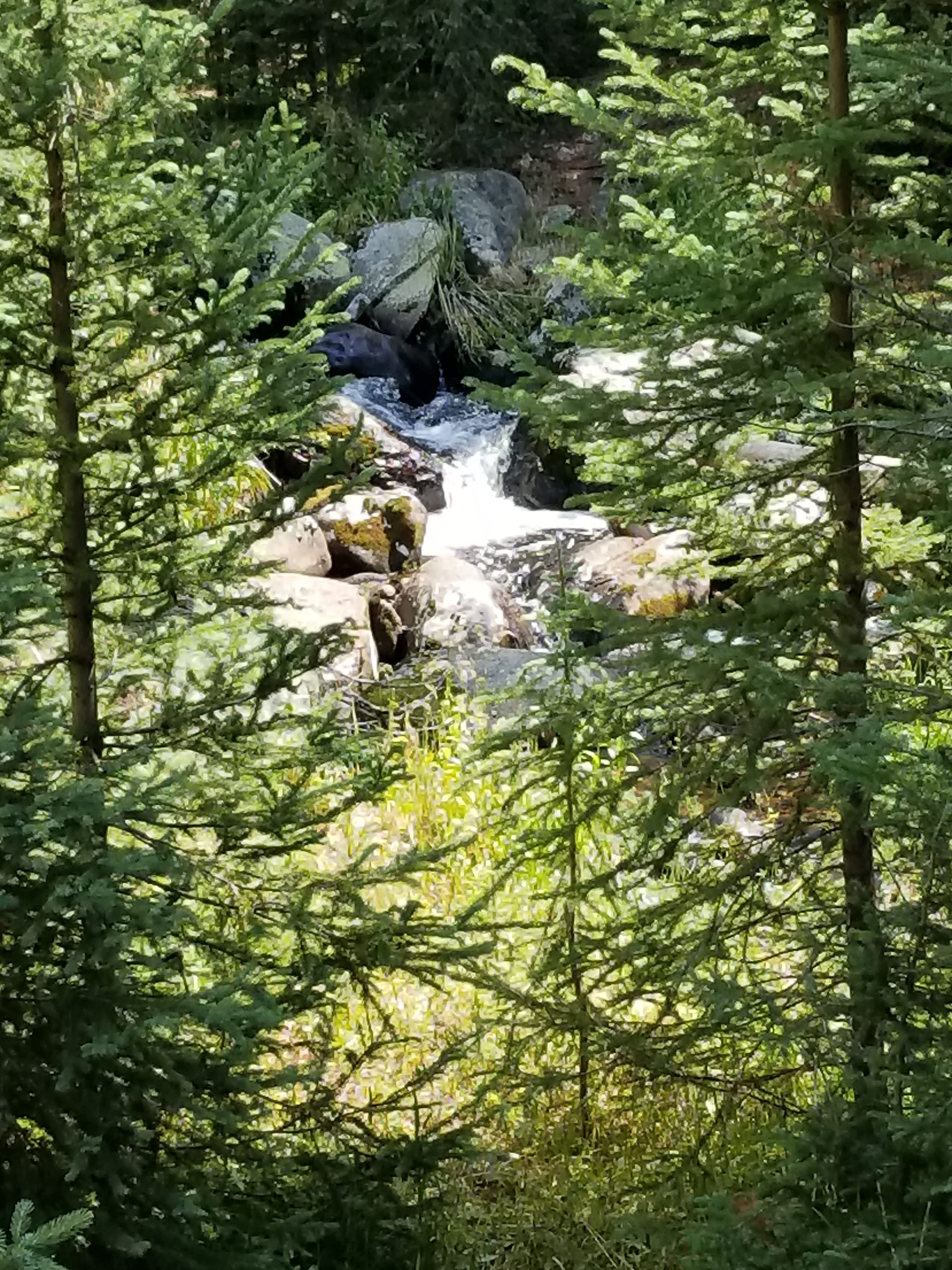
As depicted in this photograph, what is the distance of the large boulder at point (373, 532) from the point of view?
737cm

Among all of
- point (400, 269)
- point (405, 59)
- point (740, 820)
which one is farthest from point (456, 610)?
point (405, 59)

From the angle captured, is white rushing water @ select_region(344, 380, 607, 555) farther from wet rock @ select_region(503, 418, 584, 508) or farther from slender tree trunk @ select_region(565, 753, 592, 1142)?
slender tree trunk @ select_region(565, 753, 592, 1142)

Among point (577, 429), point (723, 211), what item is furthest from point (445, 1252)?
point (723, 211)

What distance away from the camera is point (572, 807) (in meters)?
3.20

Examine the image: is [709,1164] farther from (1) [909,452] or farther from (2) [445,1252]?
(1) [909,452]

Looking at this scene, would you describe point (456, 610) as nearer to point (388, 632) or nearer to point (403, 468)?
point (388, 632)

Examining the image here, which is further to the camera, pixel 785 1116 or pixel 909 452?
pixel 785 1116

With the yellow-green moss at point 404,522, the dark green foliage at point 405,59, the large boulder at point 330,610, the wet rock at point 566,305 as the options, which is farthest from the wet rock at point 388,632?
the dark green foliage at point 405,59

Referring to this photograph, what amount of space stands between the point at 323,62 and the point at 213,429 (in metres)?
12.7

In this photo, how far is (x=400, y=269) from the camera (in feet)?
37.3

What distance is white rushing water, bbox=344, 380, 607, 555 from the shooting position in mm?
8719

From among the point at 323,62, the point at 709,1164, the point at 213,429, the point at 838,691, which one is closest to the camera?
the point at 838,691

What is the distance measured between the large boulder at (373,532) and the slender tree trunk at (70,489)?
4.63 meters

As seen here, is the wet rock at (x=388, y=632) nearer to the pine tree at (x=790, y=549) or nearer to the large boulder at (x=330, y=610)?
the large boulder at (x=330, y=610)
